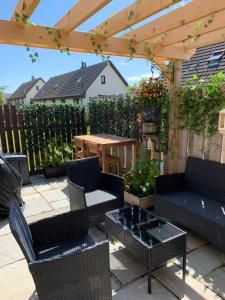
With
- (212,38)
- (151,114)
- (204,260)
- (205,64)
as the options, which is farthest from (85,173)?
(205,64)

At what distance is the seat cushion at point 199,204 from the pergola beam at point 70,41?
75.9 inches

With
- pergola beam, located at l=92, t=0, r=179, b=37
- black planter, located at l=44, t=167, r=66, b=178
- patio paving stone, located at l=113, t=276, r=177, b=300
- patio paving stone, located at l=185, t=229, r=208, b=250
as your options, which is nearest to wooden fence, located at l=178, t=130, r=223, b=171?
patio paving stone, located at l=185, t=229, r=208, b=250

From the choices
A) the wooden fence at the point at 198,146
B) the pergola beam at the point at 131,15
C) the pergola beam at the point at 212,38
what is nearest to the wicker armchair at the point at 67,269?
the pergola beam at the point at 131,15

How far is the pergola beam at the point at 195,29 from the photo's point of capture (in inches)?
95.7

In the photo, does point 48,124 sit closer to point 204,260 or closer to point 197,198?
point 197,198

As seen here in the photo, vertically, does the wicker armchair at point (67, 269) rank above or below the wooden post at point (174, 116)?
below

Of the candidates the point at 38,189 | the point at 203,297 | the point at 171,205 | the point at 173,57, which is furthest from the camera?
the point at 38,189

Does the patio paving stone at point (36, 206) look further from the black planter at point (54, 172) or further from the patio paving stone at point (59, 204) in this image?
the black planter at point (54, 172)

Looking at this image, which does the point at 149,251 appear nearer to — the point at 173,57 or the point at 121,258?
the point at 121,258

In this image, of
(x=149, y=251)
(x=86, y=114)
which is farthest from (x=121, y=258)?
(x=86, y=114)

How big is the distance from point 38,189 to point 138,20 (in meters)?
3.38

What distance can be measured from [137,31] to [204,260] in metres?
2.68

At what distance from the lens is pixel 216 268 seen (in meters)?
2.17

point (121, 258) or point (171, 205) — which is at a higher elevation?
point (171, 205)
